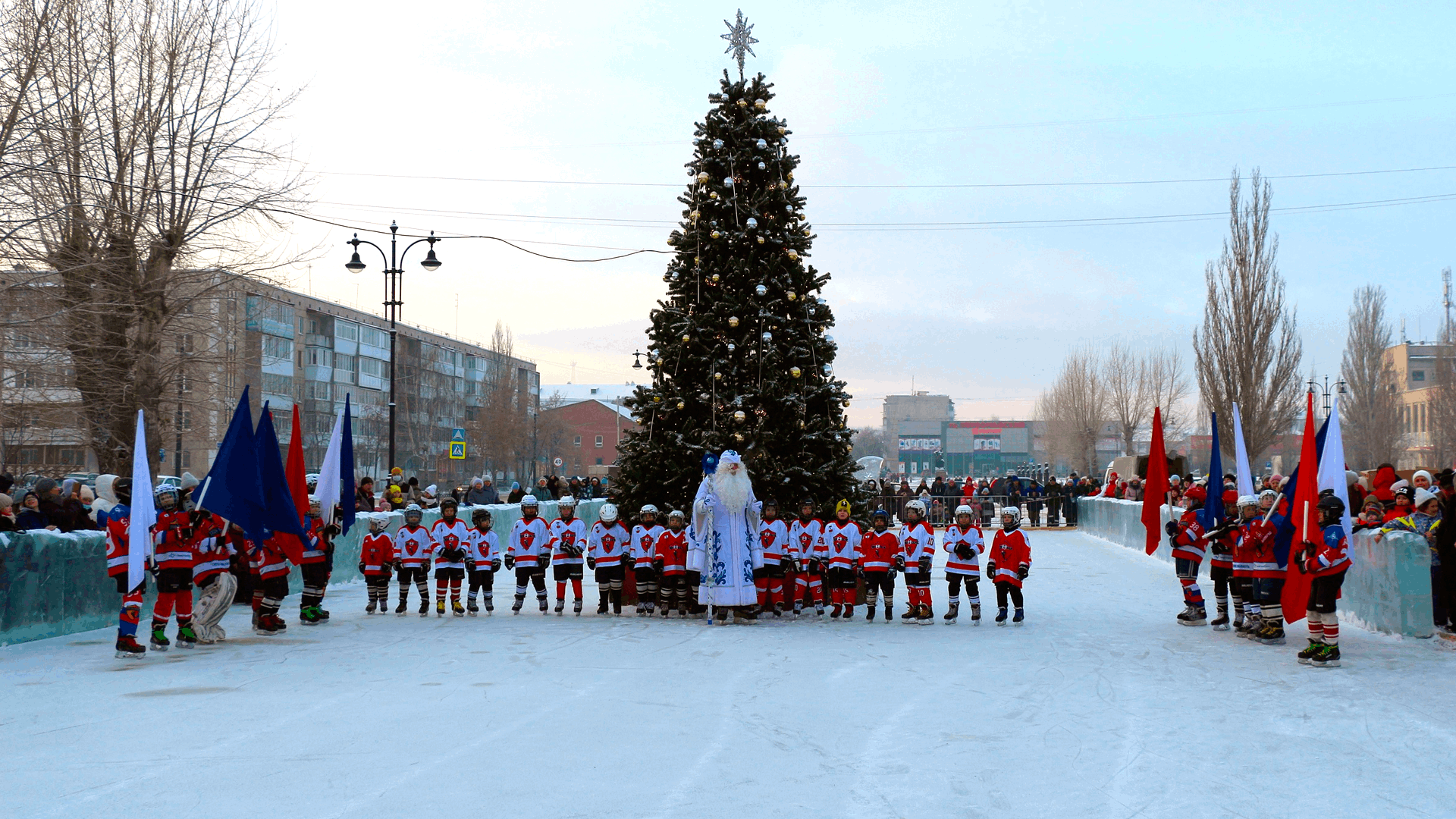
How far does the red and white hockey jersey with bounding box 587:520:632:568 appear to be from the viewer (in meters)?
14.7

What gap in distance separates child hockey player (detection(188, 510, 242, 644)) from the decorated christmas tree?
529 cm

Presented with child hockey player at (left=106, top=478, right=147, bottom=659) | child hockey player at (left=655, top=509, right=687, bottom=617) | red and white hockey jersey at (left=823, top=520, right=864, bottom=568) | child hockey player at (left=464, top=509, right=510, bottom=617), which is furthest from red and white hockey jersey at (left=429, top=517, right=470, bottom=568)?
red and white hockey jersey at (left=823, top=520, right=864, bottom=568)

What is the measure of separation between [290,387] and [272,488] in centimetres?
5862

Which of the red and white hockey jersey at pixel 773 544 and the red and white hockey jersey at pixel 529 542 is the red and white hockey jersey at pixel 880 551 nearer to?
the red and white hockey jersey at pixel 773 544

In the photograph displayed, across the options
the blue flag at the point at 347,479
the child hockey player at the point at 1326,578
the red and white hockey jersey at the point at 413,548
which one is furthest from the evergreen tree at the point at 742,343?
the child hockey player at the point at 1326,578

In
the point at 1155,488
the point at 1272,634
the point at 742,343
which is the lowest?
the point at 1272,634

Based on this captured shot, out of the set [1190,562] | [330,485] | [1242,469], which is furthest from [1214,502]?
[330,485]

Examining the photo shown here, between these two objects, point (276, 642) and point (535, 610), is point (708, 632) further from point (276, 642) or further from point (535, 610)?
point (276, 642)

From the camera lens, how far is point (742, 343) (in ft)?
50.7

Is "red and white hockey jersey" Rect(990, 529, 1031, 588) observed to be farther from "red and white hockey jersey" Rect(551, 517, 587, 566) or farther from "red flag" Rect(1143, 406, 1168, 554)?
"red and white hockey jersey" Rect(551, 517, 587, 566)

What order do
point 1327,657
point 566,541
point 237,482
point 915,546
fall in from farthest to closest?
point 566,541 → point 915,546 → point 237,482 → point 1327,657

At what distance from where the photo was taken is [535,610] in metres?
15.7

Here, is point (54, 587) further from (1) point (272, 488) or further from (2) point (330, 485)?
(2) point (330, 485)

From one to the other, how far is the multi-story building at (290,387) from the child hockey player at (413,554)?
6.04 m
